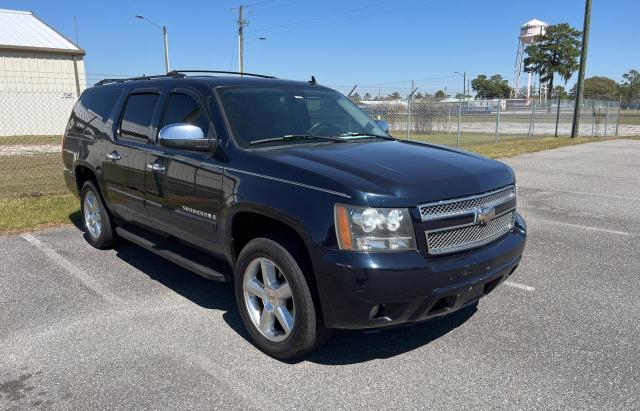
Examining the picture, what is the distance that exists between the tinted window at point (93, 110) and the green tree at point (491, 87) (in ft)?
372

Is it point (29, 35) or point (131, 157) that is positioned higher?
point (29, 35)

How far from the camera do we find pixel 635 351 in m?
3.54

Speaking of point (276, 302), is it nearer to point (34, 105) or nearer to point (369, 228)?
point (369, 228)

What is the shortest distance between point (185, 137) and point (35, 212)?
521cm

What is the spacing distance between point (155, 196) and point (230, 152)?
46.4 inches

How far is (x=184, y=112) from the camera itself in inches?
172

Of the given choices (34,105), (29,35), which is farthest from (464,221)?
(29,35)

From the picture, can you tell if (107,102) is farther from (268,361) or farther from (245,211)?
(268,361)

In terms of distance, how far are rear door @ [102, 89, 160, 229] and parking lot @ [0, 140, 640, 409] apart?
→ 688 mm

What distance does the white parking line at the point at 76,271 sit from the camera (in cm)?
460

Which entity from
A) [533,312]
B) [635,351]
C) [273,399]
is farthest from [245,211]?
[635,351]

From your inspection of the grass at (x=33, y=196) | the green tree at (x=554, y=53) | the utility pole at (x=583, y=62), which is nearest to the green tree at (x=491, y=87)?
the green tree at (x=554, y=53)

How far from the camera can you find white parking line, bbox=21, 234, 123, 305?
181 inches

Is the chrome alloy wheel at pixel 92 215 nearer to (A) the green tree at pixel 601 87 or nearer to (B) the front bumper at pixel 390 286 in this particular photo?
(B) the front bumper at pixel 390 286
